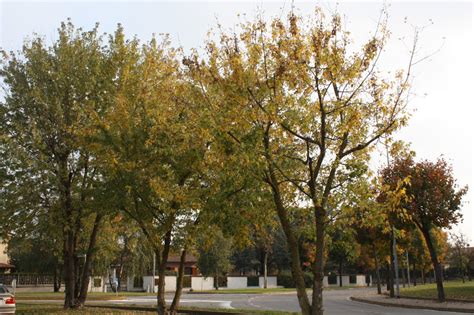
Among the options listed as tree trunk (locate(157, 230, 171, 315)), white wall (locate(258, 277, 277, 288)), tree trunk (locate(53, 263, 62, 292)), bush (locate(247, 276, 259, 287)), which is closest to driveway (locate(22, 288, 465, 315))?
tree trunk (locate(157, 230, 171, 315))

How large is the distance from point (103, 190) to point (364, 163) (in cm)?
991

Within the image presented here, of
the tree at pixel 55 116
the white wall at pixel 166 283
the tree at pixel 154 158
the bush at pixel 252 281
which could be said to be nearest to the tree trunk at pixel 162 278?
the tree at pixel 154 158

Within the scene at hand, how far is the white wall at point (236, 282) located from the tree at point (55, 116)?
4246cm

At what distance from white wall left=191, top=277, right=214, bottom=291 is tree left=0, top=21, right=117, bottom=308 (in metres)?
38.9

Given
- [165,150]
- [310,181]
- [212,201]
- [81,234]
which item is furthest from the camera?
[81,234]

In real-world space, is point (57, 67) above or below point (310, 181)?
above

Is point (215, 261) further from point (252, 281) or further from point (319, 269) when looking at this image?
point (319, 269)

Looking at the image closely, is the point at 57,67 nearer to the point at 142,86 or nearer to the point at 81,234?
the point at 142,86

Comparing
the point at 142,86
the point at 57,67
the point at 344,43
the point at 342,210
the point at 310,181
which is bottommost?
the point at 342,210

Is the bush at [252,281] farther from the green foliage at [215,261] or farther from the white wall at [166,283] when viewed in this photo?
the white wall at [166,283]

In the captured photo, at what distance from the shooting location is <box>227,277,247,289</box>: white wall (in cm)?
6238

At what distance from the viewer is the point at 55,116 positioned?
20.9m

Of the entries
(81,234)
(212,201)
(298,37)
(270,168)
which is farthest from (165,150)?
(81,234)

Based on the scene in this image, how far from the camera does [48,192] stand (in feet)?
70.8
